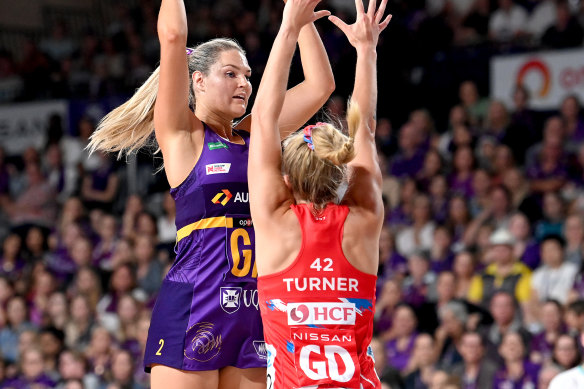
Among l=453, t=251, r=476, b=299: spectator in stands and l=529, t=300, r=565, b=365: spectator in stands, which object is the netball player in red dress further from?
l=453, t=251, r=476, b=299: spectator in stands

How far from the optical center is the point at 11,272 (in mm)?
10555

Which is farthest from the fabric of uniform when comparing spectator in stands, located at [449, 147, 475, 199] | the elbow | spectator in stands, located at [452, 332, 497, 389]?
spectator in stands, located at [449, 147, 475, 199]

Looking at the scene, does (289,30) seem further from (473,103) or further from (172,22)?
(473,103)

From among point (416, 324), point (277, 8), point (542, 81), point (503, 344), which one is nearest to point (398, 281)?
point (416, 324)

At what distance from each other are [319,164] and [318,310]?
48 cm

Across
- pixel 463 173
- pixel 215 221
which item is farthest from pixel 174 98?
pixel 463 173

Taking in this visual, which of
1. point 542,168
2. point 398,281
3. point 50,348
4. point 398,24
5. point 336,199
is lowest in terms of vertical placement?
point 50,348

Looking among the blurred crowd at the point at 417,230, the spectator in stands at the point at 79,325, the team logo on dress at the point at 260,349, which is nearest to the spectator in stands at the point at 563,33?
the blurred crowd at the point at 417,230

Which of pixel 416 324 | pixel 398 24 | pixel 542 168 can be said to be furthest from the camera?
pixel 398 24

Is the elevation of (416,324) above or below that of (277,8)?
below

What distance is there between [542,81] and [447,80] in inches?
45.2

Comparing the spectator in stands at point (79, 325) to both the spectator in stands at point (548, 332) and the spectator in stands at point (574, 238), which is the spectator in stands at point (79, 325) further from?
the spectator in stands at point (574, 238)

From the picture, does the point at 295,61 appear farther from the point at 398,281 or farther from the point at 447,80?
the point at 398,281

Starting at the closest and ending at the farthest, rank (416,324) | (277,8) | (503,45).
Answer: (416,324)
(503,45)
(277,8)
